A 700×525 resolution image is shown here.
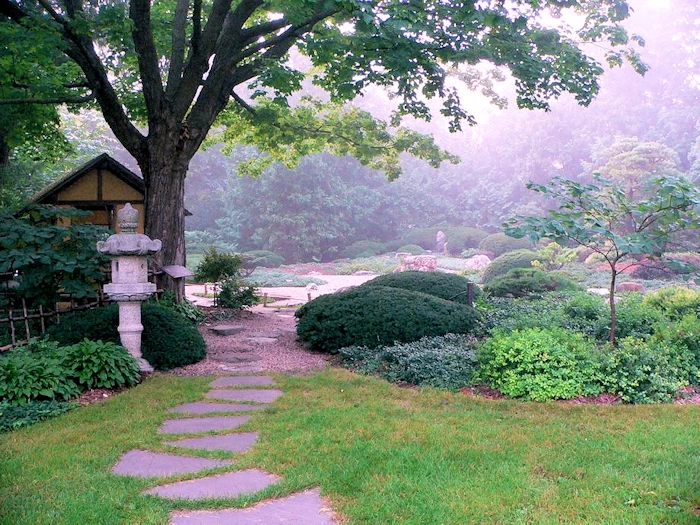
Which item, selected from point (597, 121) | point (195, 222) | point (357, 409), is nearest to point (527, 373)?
point (357, 409)

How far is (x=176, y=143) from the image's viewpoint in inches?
360

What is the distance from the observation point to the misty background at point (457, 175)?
35.8m

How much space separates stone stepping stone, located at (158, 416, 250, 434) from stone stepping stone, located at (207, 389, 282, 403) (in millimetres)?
615

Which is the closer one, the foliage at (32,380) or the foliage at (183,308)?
the foliage at (32,380)

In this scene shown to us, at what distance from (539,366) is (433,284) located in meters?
4.70

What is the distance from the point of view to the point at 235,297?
1218 centimetres

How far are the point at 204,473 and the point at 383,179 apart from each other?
125ft

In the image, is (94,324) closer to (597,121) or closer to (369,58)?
(369,58)

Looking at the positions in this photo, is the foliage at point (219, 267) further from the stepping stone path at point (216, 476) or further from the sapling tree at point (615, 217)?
the sapling tree at point (615, 217)

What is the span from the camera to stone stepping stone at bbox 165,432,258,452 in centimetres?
418

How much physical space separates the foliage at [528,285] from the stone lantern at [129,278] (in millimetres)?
8671

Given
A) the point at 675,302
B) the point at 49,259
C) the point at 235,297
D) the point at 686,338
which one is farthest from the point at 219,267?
the point at 686,338

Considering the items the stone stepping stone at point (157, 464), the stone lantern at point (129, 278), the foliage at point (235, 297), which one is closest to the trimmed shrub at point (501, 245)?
the foliage at point (235, 297)

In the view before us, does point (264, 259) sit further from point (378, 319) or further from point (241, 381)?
point (241, 381)
